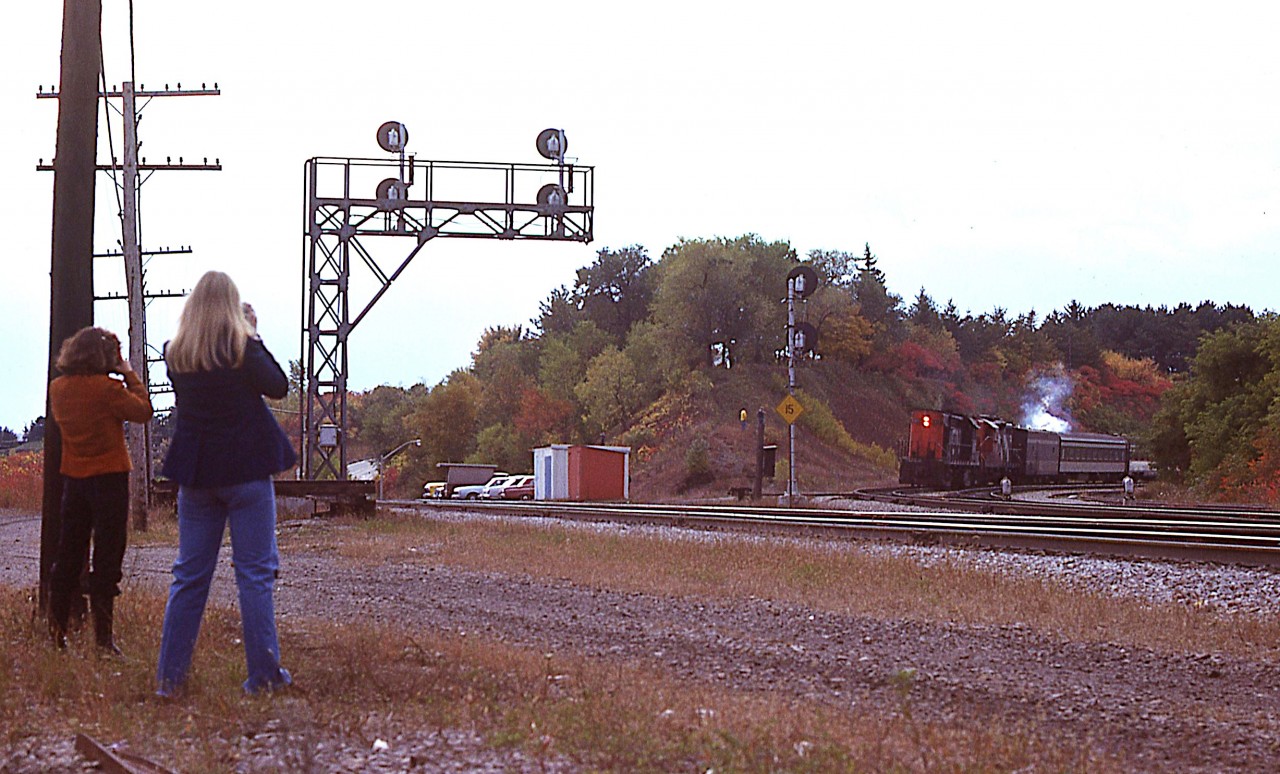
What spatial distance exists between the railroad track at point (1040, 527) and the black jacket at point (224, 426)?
11175mm

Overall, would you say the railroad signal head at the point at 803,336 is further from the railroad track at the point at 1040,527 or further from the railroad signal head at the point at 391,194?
the railroad signal head at the point at 391,194

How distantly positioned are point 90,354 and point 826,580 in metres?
8.03

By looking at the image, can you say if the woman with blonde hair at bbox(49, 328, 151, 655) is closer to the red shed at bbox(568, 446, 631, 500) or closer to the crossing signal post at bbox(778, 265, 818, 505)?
the crossing signal post at bbox(778, 265, 818, 505)

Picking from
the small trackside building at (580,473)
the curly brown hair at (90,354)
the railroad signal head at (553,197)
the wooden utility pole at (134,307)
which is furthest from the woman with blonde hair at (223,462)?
the small trackside building at (580,473)

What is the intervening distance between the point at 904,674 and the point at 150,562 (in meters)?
11.1

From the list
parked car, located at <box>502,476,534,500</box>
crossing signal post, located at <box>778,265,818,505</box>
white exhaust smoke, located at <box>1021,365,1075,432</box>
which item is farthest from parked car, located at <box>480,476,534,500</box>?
white exhaust smoke, located at <box>1021,365,1075,432</box>

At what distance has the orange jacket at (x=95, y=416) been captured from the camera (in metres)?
6.90

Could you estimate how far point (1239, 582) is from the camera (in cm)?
1282

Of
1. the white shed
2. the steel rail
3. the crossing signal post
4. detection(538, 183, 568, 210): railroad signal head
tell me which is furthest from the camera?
the white shed

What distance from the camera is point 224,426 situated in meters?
6.16

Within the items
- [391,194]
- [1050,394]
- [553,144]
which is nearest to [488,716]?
[553,144]

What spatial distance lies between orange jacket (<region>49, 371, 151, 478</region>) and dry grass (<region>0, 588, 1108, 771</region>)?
3.33ft

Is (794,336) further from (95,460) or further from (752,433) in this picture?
(752,433)

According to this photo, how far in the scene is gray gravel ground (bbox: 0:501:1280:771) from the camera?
5.41 metres
